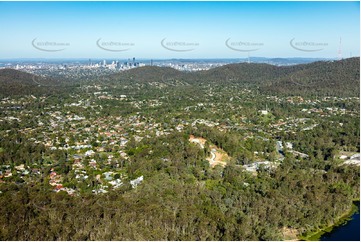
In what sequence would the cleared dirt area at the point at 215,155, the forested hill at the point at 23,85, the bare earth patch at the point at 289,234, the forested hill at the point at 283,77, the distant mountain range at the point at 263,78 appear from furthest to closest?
the forested hill at the point at 283,77, the distant mountain range at the point at 263,78, the forested hill at the point at 23,85, the cleared dirt area at the point at 215,155, the bare earth patch at the point at 289,234

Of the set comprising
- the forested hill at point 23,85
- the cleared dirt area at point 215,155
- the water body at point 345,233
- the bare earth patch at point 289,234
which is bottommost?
the water body at point 345,233

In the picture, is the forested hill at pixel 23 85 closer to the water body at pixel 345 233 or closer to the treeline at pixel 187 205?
the treeline at pixel 187 205

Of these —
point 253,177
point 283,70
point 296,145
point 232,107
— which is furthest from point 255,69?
point 253,177

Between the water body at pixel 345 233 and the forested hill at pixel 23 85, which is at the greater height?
the forested hill at pixel 23 85

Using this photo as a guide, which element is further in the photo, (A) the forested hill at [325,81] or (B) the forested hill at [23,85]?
(A) the forested hill at [325,81]

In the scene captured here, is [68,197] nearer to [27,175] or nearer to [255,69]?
[27,175]

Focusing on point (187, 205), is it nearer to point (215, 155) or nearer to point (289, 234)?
point (289, 234)

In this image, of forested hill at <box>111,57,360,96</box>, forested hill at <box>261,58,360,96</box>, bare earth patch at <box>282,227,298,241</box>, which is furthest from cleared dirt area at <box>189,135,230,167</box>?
forested hill at <box>261,58,360,96</box>

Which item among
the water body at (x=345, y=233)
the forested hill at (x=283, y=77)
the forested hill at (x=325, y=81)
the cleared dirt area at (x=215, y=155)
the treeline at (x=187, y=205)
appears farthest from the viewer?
the forested hill at (x=283, y=77)

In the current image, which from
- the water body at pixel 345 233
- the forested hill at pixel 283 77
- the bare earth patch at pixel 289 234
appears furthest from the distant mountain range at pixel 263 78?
the bare earth patch at pixel 289 234
